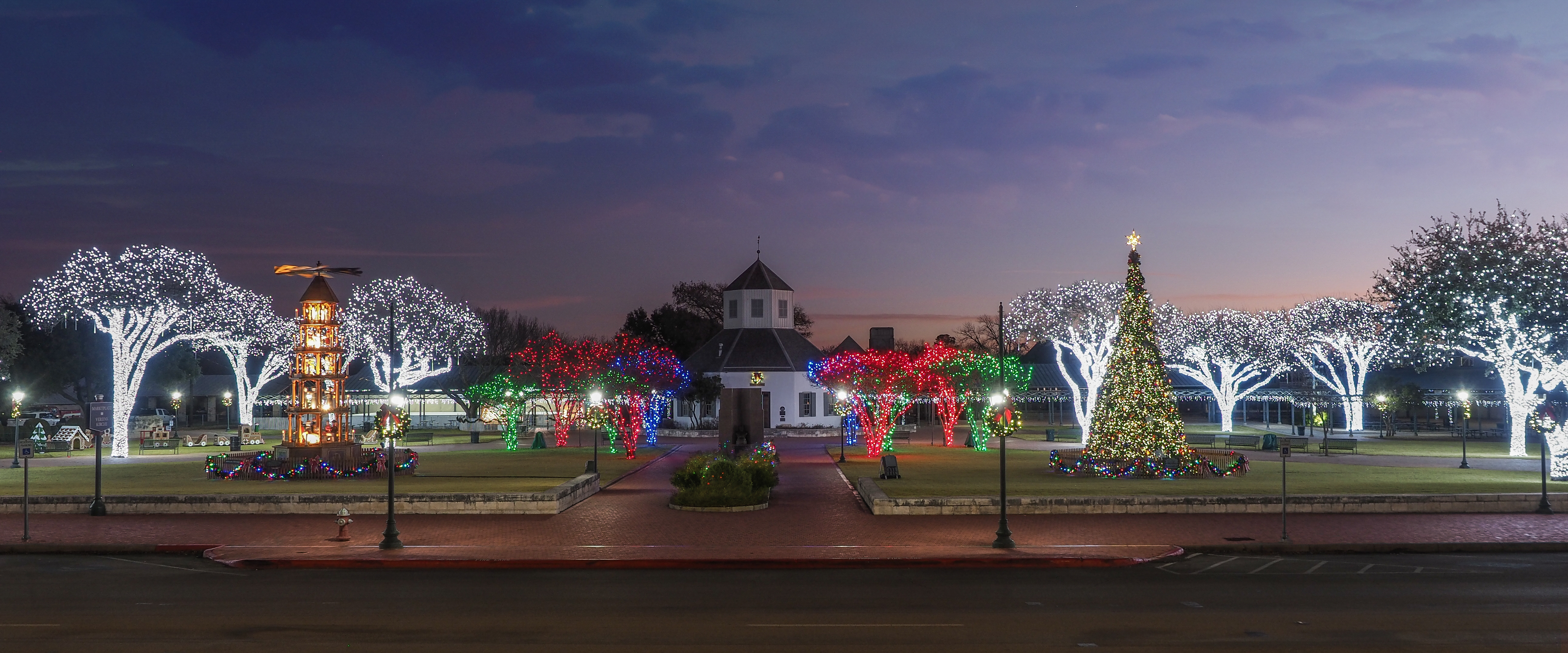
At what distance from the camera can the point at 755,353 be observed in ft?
211

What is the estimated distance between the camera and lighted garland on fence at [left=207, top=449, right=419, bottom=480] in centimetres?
2809

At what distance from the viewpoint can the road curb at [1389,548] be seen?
17094 millimetres

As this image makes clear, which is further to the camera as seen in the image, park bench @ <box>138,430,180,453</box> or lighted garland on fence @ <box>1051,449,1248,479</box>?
park bench @ <box>138,430,180,453</box>

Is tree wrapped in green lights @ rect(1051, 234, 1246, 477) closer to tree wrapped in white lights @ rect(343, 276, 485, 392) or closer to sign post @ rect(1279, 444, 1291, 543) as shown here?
sign post @ rect(1279, 444, 1291, 543)

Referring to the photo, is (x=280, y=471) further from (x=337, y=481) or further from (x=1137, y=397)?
(x=1137, y=397)

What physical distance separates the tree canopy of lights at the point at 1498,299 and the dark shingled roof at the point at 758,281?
3575cm

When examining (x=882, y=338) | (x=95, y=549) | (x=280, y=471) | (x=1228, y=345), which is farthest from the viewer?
(x=882, y=338)

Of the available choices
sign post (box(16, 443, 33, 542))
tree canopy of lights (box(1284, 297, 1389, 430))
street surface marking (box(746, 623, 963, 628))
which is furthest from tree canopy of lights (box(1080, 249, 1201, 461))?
tree canopy of lights (box(1284, 297, 1389, 430))

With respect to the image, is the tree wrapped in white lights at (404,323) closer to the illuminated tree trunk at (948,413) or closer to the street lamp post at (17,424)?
the street lamp post at (17,424)

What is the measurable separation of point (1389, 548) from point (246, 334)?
1935 inches

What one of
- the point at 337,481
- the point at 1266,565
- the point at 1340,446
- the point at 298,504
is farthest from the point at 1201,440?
the point at 298,504

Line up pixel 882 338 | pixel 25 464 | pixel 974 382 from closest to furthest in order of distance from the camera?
pixel 25 464 → pixel 974 382 → pixel 882 338

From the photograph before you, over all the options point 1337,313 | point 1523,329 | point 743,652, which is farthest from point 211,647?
point 1337,313

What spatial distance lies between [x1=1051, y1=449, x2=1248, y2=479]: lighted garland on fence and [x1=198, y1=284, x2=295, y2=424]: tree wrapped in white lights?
76.3ft
